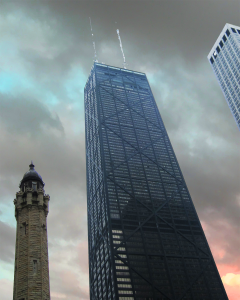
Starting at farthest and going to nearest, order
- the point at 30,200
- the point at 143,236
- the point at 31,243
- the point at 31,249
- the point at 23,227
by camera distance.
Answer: the point at 143,236, the point at 30,200, the point at 23,227, the point at 31,243, the point at 31,249

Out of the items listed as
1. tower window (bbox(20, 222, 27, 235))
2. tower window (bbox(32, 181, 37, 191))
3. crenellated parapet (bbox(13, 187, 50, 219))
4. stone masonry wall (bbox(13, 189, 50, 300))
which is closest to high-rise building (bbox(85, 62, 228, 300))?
tower window (bbox(32, 181, 37, 191))

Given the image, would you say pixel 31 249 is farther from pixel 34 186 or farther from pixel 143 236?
pixel 143 236

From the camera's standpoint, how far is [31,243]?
4616 cm

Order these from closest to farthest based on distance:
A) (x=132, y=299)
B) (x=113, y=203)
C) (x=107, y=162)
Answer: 1. (x=132, y=299)
2. (x=113, y=203)
3. (x=107, y=162)

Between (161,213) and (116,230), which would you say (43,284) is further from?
(161,213)

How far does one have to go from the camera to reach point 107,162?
7377 inches

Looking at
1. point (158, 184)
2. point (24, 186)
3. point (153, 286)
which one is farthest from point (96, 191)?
point (24, 186)

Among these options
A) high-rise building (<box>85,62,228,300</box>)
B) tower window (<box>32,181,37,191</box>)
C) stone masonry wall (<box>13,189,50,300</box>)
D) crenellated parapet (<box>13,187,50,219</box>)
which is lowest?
stone masonry wall (<box>13,189,50,300</box>)

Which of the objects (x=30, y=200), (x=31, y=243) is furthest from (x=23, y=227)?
(x=30, y=200)

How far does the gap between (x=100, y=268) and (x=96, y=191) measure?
44.9 m

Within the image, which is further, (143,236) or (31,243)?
(143,236)

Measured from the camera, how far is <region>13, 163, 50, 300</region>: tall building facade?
42688 millimetres

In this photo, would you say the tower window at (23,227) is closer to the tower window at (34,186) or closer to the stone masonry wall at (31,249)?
the stone masonry wall at (31,249)

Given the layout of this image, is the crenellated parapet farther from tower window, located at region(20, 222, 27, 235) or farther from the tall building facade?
tower window, located at region(20, 222, 27, 235)
